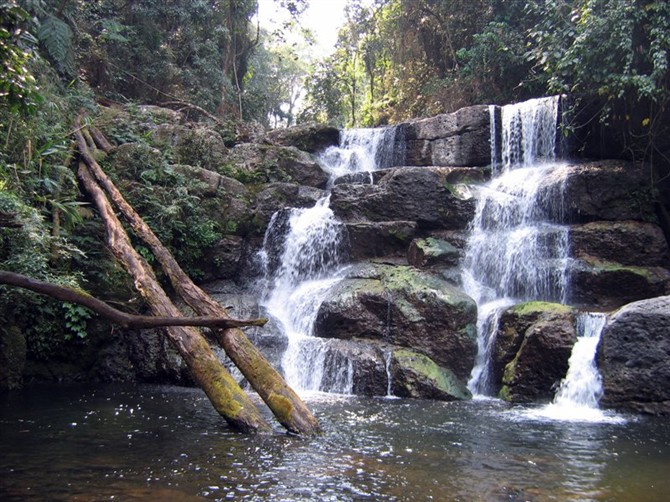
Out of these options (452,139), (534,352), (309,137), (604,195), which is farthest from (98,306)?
(309,137)

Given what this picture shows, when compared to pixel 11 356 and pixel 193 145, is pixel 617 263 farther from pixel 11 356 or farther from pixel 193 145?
pixel 11 356

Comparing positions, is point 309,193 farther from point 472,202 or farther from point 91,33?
point 91,33

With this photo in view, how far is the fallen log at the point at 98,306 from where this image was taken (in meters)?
5.04

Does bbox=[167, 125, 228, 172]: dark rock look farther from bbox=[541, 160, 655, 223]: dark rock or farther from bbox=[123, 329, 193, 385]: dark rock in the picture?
bbox=[541, 160, 655, 223]: dark rock

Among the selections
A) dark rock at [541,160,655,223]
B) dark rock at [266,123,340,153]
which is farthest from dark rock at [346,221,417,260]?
dark rock at [266,123,340,153]

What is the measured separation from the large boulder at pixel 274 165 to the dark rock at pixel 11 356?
308 inches

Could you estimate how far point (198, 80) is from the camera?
69.6 feet

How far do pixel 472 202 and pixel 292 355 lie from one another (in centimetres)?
580

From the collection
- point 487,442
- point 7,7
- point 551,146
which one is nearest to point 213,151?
point 551,146

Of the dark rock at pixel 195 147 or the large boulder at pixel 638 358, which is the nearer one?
the large boulder at pixel 638 358

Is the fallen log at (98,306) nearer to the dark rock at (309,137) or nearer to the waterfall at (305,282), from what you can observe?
the waterfall at (305,282)

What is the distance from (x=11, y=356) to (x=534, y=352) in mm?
8702

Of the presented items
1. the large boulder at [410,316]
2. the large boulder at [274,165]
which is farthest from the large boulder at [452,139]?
the large boulder at [410,316]

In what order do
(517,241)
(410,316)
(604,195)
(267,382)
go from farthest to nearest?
1. (604,195)
2. (517,241)
3. (410,316)
4. (267,382)
